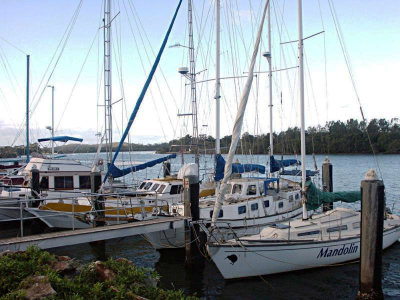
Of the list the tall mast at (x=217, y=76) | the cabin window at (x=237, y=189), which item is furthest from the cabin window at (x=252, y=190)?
the tall mast at (x=217, y=76)

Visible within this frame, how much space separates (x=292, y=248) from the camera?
596 inches

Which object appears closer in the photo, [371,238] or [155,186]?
[371,238]

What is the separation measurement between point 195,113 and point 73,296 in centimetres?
2069

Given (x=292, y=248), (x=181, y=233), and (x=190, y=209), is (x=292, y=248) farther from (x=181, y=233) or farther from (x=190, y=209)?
(x=181, y=233)

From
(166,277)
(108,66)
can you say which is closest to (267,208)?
(166,277)

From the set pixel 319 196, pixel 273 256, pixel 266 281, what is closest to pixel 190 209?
pixel 273 256

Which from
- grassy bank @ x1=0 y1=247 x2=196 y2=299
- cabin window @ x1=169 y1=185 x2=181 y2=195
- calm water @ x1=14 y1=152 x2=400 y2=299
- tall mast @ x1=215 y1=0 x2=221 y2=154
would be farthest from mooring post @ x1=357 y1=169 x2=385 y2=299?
cabin window @ x1=169 y1=185 x2=181 y2=195

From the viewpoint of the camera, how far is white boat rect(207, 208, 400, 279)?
14570 mm

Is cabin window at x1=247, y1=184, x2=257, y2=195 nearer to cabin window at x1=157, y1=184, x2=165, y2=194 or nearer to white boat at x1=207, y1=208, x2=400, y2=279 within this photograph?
white boat at x1=207, y1=208, x2=400, y2=279

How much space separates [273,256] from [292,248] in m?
0.86

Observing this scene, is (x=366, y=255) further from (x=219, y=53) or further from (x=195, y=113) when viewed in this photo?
(x=195, y=113)

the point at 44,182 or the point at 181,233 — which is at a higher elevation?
the point at 44,182

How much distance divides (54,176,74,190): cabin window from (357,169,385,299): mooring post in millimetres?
21160

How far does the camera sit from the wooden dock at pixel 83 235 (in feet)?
39.7
